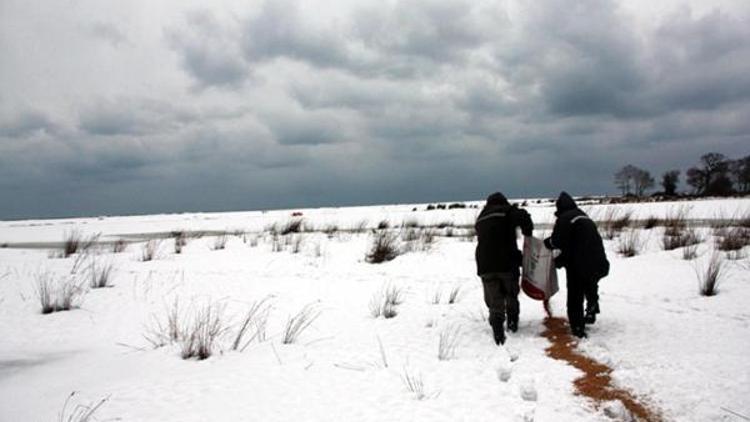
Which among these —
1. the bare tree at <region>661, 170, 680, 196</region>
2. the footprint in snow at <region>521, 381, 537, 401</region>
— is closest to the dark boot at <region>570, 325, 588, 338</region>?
the footprint in snow at <region>521, 381, 537, 401</region>

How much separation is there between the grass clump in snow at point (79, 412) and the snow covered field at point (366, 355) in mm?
63

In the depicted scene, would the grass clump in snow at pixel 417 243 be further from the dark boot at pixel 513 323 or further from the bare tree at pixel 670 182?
the bare tree at pixel 670 182

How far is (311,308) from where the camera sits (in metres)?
6.83

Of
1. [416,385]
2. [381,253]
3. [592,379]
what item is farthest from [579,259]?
[381,253]

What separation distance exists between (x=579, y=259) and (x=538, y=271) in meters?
0.51

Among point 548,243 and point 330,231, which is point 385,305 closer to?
point 548,243

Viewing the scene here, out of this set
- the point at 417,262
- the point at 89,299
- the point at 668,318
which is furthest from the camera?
the point at 417,262

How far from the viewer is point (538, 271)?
17.8 ft

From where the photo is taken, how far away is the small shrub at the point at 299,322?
518cm

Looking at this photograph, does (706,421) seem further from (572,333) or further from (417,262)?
(417,262)

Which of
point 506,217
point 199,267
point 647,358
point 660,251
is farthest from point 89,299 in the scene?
point 660,251

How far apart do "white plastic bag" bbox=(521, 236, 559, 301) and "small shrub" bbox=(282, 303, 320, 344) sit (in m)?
2.71

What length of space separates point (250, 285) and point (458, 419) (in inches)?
237

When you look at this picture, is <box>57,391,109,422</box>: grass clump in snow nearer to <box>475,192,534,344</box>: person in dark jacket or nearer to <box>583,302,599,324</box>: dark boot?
<box>475,192,534,344</box>: person in dark jacket
